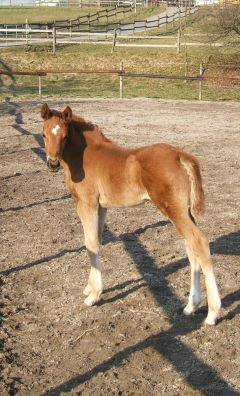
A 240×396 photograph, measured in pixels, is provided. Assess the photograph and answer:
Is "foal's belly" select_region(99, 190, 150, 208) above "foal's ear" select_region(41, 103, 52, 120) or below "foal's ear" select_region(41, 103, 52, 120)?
below

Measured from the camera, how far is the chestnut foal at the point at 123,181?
4.52 meters

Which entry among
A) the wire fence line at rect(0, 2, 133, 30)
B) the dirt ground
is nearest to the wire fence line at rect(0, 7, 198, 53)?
the wire fence line at rect(0, 2, 133, 30)

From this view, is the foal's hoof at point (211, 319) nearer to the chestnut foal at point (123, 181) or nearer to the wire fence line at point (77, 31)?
the chestnut foal at point (123, 181)

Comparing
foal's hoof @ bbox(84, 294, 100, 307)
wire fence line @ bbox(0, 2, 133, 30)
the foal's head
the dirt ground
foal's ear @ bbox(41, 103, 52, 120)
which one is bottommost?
the dirt ground

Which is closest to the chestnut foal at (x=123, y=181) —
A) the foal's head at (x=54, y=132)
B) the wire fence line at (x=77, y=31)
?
the foal's head at (x=54, y=132)

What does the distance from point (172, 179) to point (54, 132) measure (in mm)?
1089

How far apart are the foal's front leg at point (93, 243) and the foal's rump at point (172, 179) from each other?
609mm

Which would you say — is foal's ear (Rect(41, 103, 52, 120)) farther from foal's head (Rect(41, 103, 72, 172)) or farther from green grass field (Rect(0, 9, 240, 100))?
green grass field (Rect(0, 9, 240, 100))

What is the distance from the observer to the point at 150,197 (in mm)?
4691

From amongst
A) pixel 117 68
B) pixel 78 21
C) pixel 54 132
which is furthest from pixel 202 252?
pixel 78 21

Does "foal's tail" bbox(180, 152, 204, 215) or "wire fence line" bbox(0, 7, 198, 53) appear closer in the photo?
"foal's tail" bbox(180, 152, 204, 215)

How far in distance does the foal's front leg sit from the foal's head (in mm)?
488

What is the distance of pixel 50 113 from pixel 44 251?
202 centimetres

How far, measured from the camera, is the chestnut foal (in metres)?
4.52
